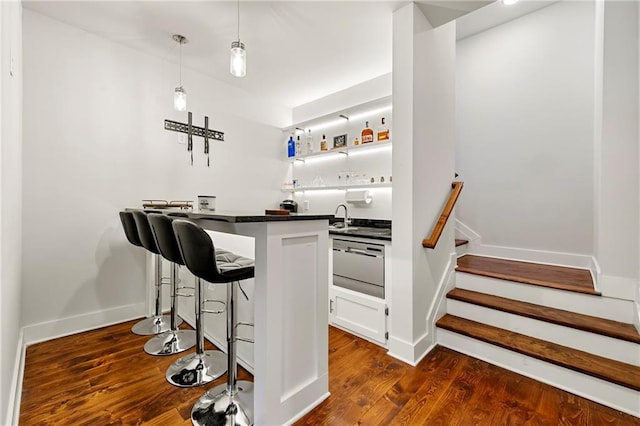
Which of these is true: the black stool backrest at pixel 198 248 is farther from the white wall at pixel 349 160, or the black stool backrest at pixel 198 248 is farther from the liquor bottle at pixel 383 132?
the liquor bottle at pixel 383 132

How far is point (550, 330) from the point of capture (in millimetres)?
1979

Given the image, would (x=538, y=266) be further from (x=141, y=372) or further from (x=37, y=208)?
(x=37, y=208)

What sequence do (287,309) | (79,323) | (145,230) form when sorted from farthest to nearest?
(79,323), (145,230), (287,309)

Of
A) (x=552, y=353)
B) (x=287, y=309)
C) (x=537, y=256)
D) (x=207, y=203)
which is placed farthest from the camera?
(x=537, y=256)

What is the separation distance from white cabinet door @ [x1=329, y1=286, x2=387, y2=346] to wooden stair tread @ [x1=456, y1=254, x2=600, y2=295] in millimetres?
985

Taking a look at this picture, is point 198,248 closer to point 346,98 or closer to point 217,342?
point 217,342

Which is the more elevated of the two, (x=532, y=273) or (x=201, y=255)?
(x=201, y=255)

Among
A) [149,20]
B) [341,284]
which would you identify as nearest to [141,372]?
[341,284]

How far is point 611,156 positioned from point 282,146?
3.68m

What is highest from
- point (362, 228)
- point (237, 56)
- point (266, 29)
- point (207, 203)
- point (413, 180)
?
point (266, 29)

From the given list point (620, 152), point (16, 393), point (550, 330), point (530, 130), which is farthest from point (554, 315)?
point (16, 393)

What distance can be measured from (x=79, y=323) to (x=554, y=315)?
13.3 ft

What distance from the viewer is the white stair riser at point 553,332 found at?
1.73 m

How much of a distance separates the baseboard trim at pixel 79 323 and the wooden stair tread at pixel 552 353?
3.04m
